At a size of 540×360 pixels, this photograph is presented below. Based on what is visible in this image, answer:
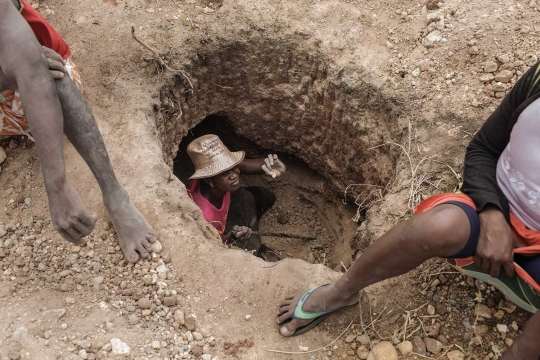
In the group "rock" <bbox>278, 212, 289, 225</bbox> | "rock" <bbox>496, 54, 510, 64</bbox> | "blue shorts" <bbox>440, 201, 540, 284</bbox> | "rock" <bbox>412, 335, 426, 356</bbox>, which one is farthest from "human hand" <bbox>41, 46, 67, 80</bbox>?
"rock" <bbox>278, 212, 289, 225</bbox>

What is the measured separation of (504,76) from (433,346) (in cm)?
167

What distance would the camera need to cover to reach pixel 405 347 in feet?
7.11

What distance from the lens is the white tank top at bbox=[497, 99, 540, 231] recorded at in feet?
5.94

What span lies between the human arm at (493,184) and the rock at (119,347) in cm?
151

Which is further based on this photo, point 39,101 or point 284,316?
point 284,316

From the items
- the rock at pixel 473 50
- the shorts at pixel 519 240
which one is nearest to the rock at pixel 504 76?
the rock at pixel 473 50

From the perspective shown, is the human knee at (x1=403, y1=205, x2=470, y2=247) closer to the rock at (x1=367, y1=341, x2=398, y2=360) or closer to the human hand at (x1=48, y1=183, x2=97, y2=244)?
the rock at (x1=367, y1=341, x2=398, y2=360)

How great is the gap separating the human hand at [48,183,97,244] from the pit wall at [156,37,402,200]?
4.53 ft

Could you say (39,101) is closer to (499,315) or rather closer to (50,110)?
(50,110)

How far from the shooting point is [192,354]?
7.16 ft

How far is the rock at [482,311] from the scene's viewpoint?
2177 millimetres

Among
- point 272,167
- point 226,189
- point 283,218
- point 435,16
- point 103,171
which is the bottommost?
point 283,218

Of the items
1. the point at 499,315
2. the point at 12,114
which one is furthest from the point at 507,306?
the point at 12,114

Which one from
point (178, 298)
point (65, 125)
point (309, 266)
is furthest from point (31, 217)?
point (309, 266)
